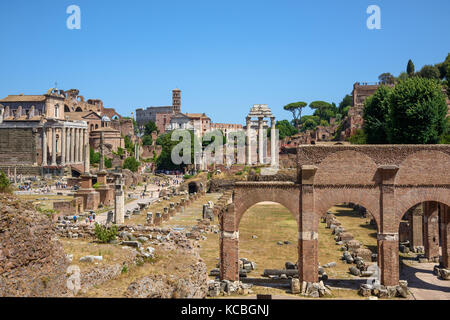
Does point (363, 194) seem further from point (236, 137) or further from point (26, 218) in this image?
point (236, 137)

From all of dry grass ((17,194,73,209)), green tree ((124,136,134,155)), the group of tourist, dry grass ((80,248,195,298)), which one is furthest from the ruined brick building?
dry grass ((80,248,195,298))

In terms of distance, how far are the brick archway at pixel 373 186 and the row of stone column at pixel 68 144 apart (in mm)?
63593

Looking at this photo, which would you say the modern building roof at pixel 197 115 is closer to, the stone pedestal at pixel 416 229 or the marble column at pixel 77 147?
the marble column at pixel 77 147

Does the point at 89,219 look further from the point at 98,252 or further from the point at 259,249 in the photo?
the point at 98,252

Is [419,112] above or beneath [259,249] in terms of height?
above

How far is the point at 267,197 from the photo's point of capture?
1775 centimetres

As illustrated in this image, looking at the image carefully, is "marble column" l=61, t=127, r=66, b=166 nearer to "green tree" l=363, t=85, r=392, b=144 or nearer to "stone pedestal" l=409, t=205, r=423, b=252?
"green tree" l=363, t=85, r=392, b=144

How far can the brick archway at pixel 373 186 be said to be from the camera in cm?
1716

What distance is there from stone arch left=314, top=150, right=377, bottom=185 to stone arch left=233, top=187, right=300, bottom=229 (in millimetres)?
1335

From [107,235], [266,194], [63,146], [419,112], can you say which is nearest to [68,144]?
[63,146]

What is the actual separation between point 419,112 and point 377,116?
1034cm

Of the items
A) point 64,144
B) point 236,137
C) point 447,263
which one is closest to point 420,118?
point 447,263

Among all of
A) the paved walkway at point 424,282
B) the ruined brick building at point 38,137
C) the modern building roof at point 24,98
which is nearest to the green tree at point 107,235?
the paved walkway at point 424,282

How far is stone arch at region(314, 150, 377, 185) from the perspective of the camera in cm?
1728
